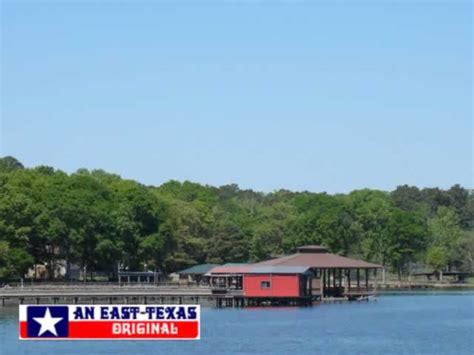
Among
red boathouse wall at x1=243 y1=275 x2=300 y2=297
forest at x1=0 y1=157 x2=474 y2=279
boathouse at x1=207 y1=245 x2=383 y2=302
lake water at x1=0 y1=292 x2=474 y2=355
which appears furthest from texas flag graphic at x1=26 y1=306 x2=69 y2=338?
forest at x1=0 y1=157 x2=474 y2=279

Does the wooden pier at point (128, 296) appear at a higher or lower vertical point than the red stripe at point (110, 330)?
higher

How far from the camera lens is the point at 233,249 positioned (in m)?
150

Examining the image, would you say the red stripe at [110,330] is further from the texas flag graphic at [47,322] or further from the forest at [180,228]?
the forest at [180,228]

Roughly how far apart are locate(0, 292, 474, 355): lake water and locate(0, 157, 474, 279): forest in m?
22.5

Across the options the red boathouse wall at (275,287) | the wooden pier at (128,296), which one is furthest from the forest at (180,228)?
the red boathouse wall at (275,287)

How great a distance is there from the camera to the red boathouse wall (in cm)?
10519

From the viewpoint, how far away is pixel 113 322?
33.7 meters

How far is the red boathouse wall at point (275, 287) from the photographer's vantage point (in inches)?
4141

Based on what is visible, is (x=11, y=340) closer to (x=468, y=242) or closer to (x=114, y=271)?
(x=114, y=271)

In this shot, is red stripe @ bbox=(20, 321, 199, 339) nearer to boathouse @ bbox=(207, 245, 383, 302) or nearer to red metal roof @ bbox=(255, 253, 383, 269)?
boathouse @ bbox=(207, 245, 383, 302)

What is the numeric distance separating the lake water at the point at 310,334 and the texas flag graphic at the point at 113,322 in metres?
26.9

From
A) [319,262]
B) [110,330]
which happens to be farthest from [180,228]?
[110,330]

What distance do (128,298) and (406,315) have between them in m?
25.0

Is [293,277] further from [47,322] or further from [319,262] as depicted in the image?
[47,322]
